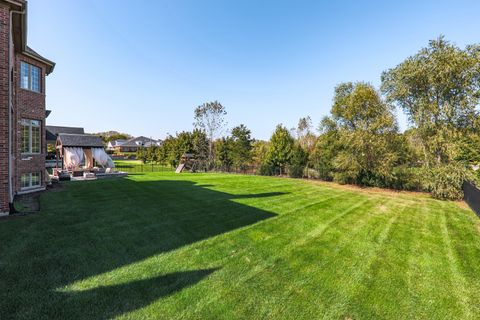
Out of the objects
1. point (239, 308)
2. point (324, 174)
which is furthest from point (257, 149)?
point (239, 308)

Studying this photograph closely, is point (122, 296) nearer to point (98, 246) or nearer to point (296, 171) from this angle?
point (98, 246)

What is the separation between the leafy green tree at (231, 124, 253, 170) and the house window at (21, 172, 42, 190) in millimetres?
18372

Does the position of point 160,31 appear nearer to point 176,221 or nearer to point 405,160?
point 176,221

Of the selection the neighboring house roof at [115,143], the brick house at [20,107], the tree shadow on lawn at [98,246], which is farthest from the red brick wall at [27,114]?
the neighboring house roof at [115,143]

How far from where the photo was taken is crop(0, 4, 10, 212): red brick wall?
19.5 ft

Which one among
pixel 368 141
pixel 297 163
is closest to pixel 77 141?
pixel 297 163

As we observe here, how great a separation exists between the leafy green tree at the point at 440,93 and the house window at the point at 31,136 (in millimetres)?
21275

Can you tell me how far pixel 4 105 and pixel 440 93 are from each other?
21.1 meters

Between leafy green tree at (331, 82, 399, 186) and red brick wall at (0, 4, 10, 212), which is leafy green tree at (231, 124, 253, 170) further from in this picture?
red brick wall at (0, 4, 10, 212)

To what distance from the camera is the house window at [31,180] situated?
381 inches

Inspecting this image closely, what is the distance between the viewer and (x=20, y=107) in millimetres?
9219

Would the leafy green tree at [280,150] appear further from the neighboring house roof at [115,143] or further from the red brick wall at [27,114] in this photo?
the neighboring house roof at [115,143]

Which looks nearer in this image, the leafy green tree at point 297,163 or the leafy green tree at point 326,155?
the leafy green tree at point 326,155

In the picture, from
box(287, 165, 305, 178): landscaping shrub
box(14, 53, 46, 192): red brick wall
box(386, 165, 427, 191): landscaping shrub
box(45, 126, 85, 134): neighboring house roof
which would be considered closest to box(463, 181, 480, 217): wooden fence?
box(386, 165, 427, 191): landscaping shrub
